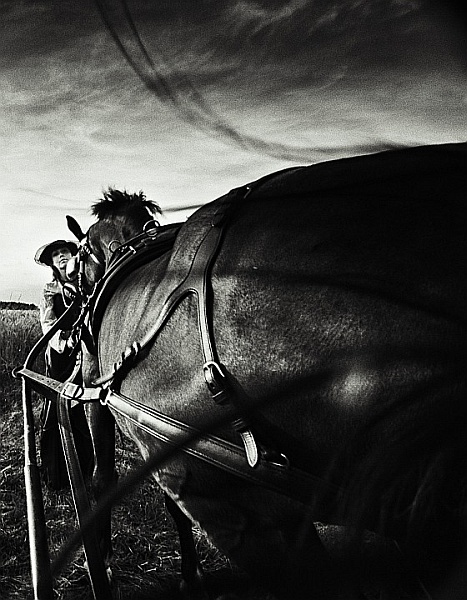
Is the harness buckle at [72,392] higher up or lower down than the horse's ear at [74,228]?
lower down

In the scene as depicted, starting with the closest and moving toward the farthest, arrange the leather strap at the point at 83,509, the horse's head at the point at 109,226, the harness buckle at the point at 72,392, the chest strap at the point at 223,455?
1. the chest strap at the point at 223,455
2. the leather strap at the point at 83,509
3. the harness buckle at the point at 72,392
4. the horse's head at the point at 109,226

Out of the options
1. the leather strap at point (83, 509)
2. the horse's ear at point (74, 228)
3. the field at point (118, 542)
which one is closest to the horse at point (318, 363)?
the leather strap at point (83, 509)

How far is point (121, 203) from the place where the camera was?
8.02 feet

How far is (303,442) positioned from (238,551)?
0.36 m

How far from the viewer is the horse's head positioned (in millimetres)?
2422

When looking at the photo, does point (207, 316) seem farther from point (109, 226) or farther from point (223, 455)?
point (109, 226)

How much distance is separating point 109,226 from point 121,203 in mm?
102

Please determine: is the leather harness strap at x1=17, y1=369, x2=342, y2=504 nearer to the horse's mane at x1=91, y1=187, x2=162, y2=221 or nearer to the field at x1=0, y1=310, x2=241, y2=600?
the field at x1=0, y1=310, x2=241, y2=600

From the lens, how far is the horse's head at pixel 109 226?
7.95 ft

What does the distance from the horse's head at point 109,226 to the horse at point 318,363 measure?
3.58 feet

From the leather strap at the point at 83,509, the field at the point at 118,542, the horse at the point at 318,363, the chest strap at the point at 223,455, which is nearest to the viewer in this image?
the horse at the point at 318,363

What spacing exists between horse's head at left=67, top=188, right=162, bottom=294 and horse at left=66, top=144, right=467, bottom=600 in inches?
43.0

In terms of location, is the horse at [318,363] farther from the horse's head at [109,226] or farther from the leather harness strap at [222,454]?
the horse's head at [109,226]

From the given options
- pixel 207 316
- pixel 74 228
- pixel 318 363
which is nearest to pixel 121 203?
Answer: pixel 74 228
